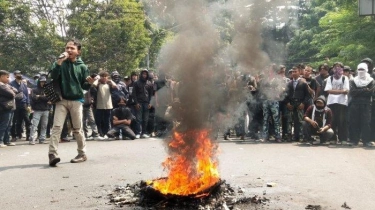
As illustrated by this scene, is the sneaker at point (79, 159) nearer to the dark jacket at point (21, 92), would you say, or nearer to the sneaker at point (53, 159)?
the sneaker at point (53, 159)

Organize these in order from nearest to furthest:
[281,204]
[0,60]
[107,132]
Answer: [281,204] → [107,132] → [0,60]

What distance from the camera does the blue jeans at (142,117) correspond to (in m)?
14.2

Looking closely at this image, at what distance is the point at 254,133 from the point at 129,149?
3.86m

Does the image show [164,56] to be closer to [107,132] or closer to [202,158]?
[202,158]

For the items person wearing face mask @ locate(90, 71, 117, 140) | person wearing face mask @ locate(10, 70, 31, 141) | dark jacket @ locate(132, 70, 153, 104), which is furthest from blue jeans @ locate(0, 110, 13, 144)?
dark jacket @ locate(132, 70, 153, 104)

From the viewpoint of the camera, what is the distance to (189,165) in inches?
229

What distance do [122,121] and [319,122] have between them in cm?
550

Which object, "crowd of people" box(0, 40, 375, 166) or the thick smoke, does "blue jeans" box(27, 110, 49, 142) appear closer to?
"crowd of people" box(0, 40, 375, 166)

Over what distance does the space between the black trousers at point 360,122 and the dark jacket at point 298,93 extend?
1.25 m

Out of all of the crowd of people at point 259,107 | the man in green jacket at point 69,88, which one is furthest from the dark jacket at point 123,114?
the man in green jacket at point 69,88

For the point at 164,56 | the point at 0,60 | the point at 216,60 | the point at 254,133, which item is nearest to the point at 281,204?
the point at 216,60

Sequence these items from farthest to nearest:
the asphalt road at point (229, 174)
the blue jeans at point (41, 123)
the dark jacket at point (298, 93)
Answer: the blue jeans at point (41, 123), the dark jacket at point (298, 93), the asphalt road at point (229, 174)

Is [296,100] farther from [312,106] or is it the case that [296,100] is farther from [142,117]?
[142,117]

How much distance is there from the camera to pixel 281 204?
556 centimetres
